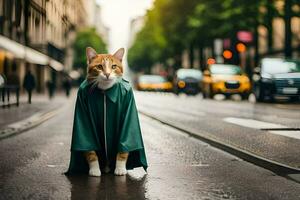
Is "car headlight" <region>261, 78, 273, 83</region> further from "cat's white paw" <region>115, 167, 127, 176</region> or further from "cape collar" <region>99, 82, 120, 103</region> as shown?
"cape collar" <region>99, 82, 120, 103</region>

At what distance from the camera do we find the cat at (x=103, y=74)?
6184mm

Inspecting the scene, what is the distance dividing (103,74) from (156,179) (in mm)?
1323

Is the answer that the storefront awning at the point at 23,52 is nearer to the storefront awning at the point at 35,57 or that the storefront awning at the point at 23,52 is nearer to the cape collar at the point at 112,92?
the storefront awning at the point at 35,57

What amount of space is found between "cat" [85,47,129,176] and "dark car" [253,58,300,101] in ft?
58.7

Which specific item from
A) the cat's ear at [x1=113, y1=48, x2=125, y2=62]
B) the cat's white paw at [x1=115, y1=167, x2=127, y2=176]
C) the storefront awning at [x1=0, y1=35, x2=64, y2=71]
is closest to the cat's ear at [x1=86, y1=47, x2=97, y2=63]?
the cat's ear at [x1=113, y1=48, x2=125, y2=62]

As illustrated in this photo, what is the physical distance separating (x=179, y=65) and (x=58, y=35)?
1442 cm

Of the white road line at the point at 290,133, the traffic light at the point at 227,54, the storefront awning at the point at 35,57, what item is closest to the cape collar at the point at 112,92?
the white road line at the point at 290,133

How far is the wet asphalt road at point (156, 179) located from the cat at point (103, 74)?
0.13 meters

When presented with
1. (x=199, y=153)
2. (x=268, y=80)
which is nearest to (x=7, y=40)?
(x=268, y=80)

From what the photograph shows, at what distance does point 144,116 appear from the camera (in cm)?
1850

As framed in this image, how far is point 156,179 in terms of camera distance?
259 inches

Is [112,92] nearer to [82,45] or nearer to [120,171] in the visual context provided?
[120,171]

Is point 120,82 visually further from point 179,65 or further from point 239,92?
point 179,65

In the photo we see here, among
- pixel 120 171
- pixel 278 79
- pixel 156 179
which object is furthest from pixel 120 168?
pixel 278 79
